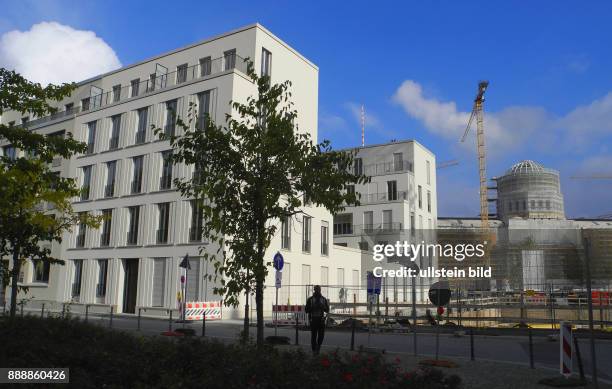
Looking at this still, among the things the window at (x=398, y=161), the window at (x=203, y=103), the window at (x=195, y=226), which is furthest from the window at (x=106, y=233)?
the window at (x=398, y=161)

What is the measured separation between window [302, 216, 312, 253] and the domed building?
10807 centimetres

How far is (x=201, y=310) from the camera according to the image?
26062 mm

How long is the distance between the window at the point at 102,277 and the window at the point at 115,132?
8243 mm

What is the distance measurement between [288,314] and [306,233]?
1289 centimetres

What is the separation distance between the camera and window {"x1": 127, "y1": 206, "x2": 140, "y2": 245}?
36031 mm

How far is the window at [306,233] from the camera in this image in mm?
37906

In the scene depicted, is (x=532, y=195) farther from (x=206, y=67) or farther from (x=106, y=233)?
(x=106, y=233)

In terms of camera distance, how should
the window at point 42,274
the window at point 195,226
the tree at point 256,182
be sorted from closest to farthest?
the tree at point 256,182 → the window at point 195,226 → the window at point 42,274

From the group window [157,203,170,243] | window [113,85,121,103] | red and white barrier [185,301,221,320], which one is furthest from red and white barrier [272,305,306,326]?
window [113,85,121,103]

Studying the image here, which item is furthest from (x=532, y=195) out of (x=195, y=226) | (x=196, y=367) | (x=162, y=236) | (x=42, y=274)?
(x=196, y=367)

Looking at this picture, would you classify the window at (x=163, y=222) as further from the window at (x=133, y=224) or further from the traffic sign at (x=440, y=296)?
the traffic sign at (x=440, y=296)

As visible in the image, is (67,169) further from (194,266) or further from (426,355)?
(426,355)

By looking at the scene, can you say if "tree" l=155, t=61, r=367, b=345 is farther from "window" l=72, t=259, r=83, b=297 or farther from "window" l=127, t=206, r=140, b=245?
"window" l=72, t=259, r=83, b=297

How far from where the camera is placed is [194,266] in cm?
3209
